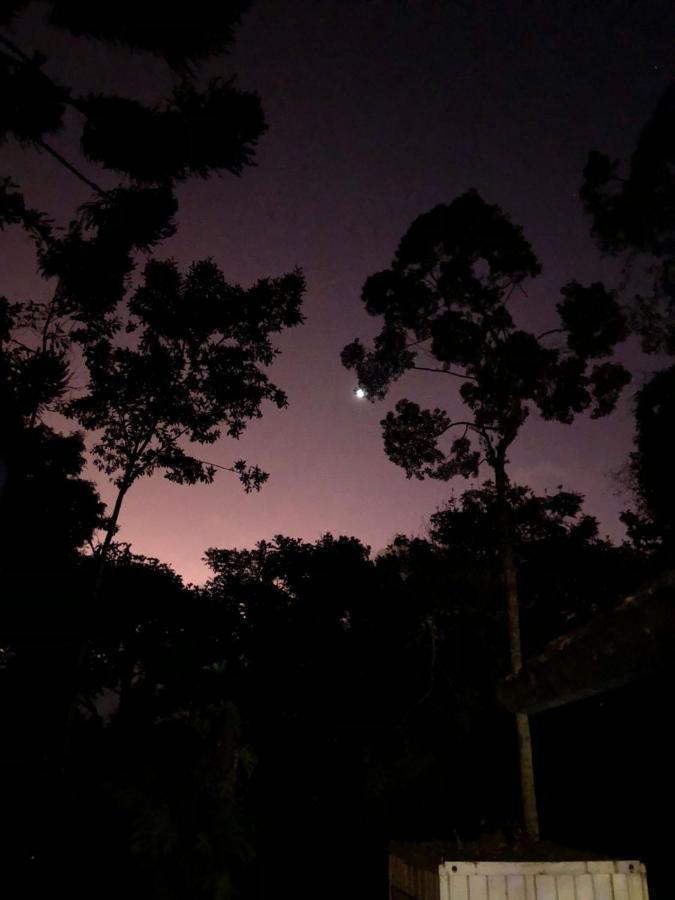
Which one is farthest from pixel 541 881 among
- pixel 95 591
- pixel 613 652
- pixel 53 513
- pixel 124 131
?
pixel 53 513

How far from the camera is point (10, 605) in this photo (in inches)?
230

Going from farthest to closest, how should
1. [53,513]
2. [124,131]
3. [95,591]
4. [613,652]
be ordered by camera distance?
[53,513] < [95,591] < [124,131] < [613,652]

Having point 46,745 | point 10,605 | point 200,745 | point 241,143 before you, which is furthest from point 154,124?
point 46,745

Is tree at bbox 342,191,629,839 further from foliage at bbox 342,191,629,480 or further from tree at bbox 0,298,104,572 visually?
tree at bbox 0,298,104,572

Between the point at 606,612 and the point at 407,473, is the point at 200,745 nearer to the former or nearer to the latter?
the point at 407,473

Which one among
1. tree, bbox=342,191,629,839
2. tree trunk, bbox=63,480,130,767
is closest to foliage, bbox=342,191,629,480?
tree, bbox=342,191,629,839

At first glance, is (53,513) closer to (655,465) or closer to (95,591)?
(95,591)

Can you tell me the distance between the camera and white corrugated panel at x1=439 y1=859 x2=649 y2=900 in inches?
201

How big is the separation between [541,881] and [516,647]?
25.8 ft

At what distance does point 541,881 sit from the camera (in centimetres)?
527

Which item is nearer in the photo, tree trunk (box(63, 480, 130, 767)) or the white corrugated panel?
the white corrugated panel

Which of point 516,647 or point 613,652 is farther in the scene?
point 516,647

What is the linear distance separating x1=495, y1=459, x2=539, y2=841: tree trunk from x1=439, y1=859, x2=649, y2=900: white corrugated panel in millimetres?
7130

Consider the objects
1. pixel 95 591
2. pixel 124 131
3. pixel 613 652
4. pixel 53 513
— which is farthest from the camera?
pixel 53 513
